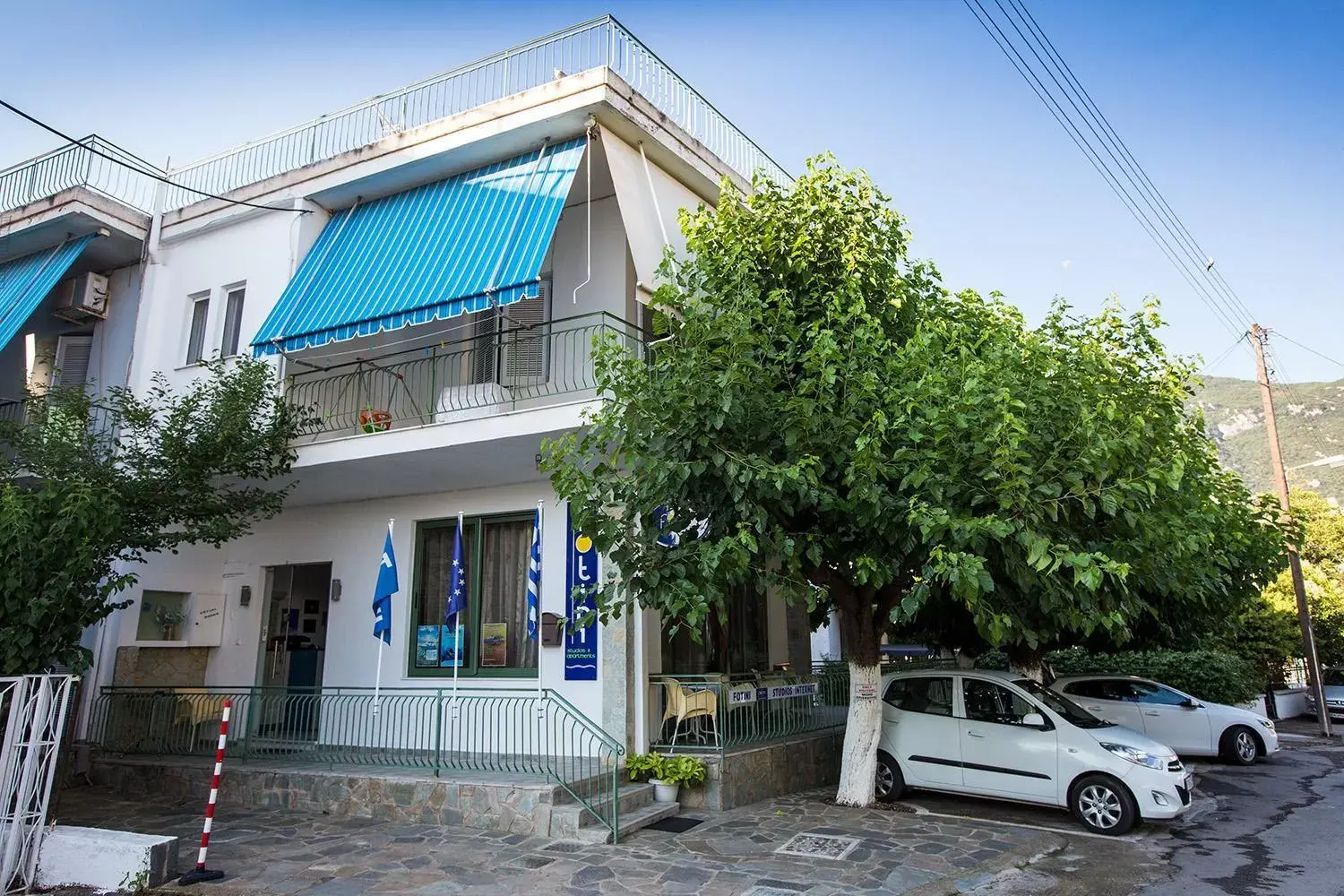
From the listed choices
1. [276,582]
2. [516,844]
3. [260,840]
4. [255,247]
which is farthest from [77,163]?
[516,844]

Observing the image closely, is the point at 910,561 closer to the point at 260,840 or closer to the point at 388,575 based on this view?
the point at 388,575

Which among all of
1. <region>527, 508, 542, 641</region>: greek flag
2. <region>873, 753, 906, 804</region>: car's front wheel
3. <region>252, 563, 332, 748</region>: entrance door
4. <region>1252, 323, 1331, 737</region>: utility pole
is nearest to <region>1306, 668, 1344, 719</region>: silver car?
<region>1252, 323, 1331, 737</region>: utility pole

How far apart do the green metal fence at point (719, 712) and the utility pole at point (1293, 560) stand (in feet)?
43.3

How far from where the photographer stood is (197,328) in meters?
14.1

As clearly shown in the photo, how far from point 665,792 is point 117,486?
25.8 ft

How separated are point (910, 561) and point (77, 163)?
49.1 ft

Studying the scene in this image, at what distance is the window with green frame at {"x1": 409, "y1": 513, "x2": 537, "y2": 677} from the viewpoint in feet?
38.4

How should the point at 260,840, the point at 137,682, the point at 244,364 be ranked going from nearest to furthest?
1. the point at 260,840
2. the point at 244,364
3. the point at 137,682

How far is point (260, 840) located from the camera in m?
8.63

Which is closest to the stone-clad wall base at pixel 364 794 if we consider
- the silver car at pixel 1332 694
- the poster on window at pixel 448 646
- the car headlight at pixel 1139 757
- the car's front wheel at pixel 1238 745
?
the poster on window at pixel 448 646

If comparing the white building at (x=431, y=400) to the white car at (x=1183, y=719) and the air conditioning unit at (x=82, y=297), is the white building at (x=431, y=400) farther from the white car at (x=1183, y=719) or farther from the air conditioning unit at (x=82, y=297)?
the white car at (x=1183, y=719)

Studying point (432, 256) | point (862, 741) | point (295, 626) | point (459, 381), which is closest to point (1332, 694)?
point (862, 741)

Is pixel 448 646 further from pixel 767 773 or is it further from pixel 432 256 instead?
pixel 432 256

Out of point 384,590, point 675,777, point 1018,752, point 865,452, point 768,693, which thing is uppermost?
point 865,452
